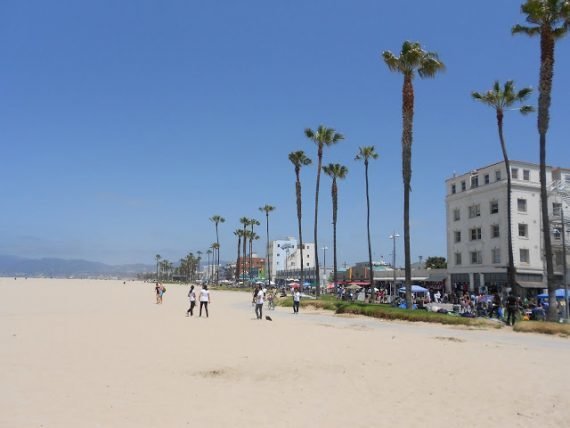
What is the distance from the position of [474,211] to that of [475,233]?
221 centimetres

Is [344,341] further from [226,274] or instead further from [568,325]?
[226,274]

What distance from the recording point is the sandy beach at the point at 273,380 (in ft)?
26.2

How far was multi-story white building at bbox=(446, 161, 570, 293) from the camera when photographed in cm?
4572

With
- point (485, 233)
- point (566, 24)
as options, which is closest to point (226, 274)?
point (485, 233)

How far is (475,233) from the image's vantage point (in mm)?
50156

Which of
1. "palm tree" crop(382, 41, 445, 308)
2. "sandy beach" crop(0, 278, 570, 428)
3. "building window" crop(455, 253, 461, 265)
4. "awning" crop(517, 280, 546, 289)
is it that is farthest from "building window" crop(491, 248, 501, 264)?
"sandy beach" crop(0, 278, 570, 428)

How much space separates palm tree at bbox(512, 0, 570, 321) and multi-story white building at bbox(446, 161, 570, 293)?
1986 centimetres

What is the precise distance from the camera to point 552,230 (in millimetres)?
44750

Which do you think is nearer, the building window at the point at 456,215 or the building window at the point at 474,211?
the building window at the point at 474,211

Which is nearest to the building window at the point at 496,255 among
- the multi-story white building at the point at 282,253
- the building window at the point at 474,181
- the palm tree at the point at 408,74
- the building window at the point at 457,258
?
the building window at the point at 457,258

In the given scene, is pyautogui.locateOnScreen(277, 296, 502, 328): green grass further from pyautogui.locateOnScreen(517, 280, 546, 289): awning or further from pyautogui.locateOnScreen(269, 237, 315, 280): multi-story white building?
pyautogui.locateOnScreen(269, 237, 315, 280): multi-story white building

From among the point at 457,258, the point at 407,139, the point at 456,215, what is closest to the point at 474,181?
the point at 456,215

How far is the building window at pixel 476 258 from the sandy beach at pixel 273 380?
102 ft

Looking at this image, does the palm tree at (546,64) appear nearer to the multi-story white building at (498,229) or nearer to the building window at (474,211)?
the multi-story white building at (498,229)
